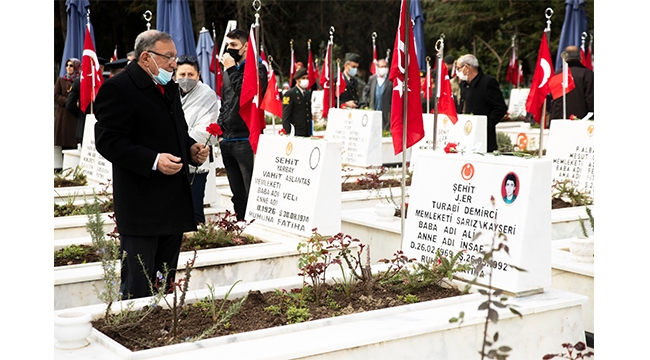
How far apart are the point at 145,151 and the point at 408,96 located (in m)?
2.74

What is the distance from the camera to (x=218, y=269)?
6438mm

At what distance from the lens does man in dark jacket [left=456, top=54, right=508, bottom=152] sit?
10.5 metres

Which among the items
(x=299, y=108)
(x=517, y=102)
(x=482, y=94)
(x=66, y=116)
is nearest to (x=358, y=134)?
(x=299, y=108)

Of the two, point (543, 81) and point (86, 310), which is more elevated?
point (543, 81)

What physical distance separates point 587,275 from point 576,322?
0.96m

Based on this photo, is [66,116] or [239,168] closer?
[239,168]

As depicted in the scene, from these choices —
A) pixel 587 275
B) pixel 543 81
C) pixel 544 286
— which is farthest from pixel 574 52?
pixel 544 286

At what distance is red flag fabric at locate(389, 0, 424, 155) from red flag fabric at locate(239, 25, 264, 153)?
1.68 meters

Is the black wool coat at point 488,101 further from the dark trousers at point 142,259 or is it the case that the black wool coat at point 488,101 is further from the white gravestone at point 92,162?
the dark trousers at point 142,259

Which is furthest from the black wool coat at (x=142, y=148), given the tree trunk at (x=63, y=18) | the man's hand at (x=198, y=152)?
the tree trunk at (x=63, y=18)

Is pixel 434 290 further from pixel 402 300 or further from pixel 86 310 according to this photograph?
pixel 86 310

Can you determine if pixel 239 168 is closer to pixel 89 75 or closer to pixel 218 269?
pixel 218 269

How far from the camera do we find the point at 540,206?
518cm

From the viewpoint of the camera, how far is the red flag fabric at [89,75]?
41.6 feet
